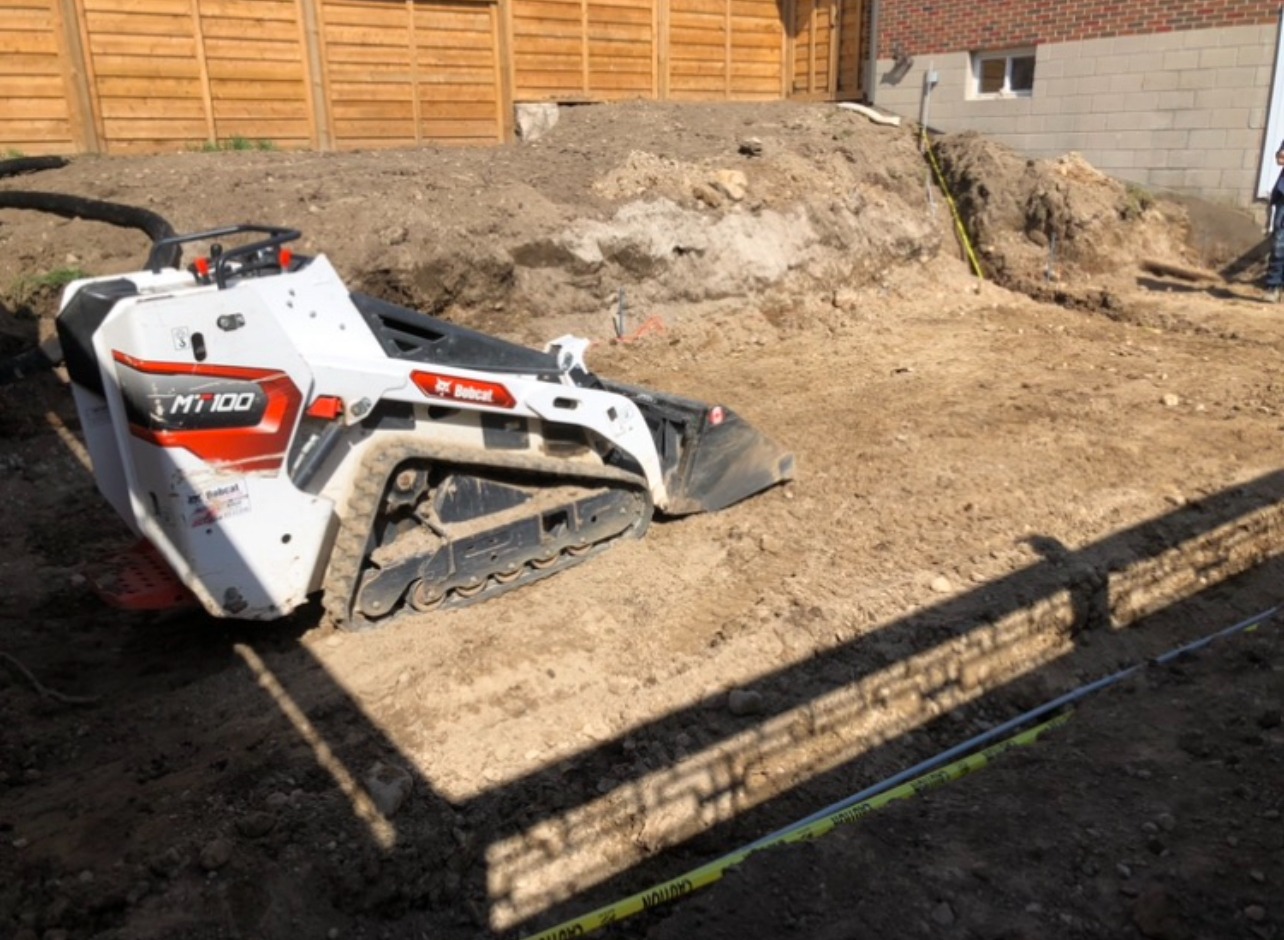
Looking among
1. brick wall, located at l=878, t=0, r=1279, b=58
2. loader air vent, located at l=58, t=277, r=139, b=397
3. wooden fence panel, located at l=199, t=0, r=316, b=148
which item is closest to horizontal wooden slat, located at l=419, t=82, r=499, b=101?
wooden fence panel, located at l=199, t=0, r=316, b=148

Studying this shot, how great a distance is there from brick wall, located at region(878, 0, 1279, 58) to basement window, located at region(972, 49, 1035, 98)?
231mm

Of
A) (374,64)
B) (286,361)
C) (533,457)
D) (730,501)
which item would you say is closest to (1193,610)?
(730,501)

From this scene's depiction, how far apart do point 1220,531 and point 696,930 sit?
435 cm

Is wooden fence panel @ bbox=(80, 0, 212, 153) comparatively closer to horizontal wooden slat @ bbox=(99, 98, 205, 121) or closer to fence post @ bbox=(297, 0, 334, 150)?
horizontal wooden slat @ bbox=(99, 98, 205, 121)

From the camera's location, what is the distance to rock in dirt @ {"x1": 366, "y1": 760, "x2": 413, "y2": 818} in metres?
3.74

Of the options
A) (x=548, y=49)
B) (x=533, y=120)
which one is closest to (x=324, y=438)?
(x=533, y=120)

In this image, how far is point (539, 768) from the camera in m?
4.06

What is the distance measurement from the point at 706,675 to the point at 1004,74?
13047 millimetres

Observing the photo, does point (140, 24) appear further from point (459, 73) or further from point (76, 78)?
point (459, 73)

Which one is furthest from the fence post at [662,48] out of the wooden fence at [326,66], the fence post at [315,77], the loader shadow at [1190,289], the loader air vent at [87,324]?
the loader air vent at [87,324]

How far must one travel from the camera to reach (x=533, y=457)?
5.09 metres

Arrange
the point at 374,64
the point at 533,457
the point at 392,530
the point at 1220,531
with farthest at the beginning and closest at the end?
1. the point at 374,64
2. the point at 1220,531
3. the point at 533,457
4. the point at 392,530

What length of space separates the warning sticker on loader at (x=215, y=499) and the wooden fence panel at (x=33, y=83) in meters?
7.59

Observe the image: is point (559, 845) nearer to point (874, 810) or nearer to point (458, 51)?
point (874, 810)
